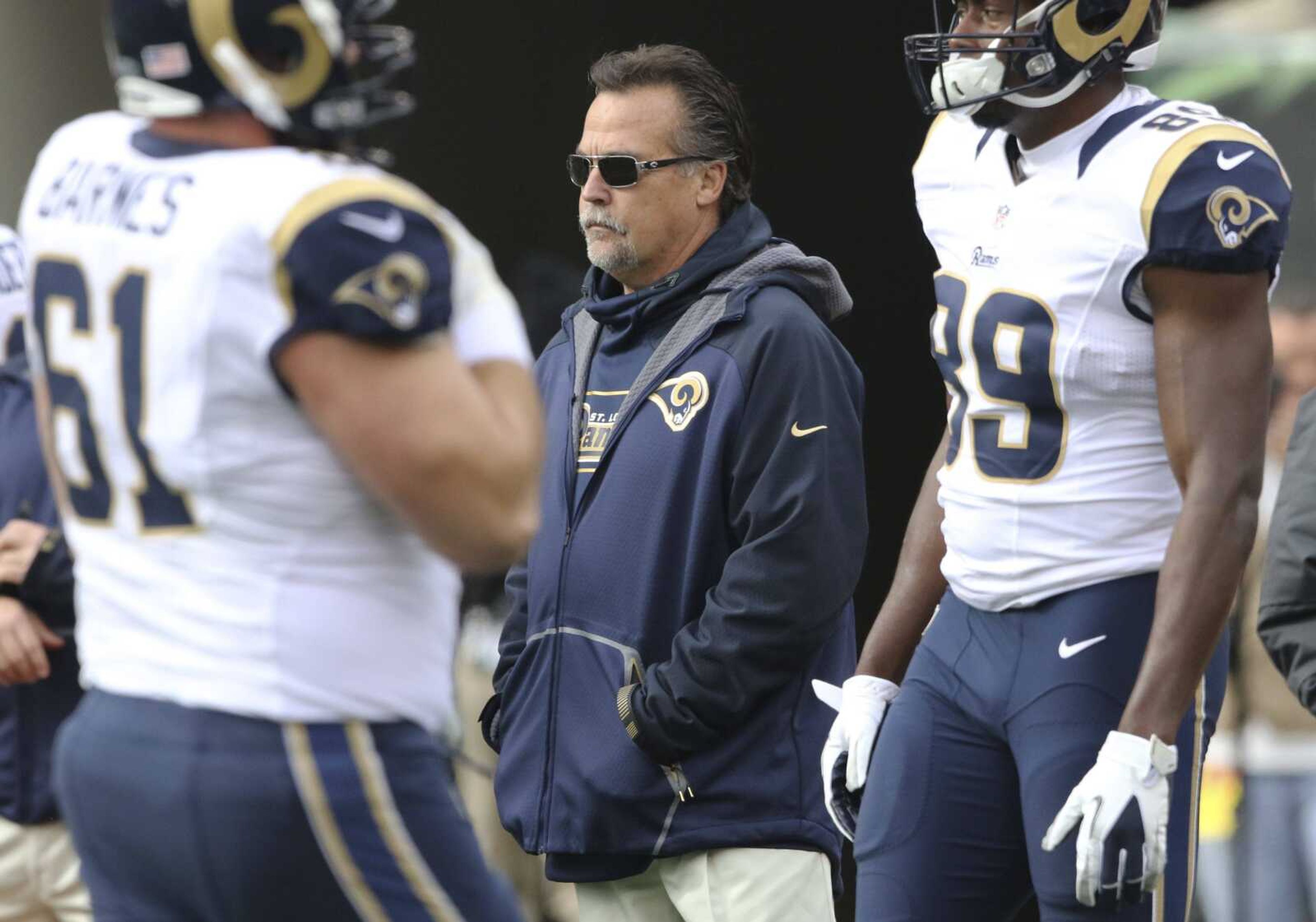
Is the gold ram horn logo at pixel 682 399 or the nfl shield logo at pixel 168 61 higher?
the nfl shield logo at pixel 168 61

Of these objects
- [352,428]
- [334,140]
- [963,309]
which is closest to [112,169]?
[334,140]

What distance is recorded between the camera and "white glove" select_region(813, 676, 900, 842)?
3045mm

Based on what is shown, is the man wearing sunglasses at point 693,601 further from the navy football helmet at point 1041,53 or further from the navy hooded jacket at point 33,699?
the navy hooded jacket at point 33,699

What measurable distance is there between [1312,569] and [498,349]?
62.4 inches

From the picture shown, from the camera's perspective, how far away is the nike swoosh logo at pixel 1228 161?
2676 mm

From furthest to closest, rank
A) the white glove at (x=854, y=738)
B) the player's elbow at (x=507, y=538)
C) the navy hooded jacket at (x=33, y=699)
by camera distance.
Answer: the navy hooded jacket at (x=33, y=699), the white glove at (x=854, y=738), the player's elbow at (x=507, y=538)

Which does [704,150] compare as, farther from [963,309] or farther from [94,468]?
[94,468]

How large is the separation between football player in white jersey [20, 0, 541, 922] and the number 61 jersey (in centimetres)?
95

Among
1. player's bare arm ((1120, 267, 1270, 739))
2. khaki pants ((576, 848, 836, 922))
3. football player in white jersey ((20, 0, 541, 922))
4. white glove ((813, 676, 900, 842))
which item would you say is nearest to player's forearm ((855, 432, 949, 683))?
white glove ((813, 676, 900, 842))

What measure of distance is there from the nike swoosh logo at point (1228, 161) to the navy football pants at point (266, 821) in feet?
4.45

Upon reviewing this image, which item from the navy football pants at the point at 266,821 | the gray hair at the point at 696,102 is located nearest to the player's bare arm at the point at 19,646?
the gray hair at the point at 696,102

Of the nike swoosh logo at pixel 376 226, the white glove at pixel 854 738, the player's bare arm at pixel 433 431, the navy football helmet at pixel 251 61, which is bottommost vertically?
the white glove at pixel 854 738

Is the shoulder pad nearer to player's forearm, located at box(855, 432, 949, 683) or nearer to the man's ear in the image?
player's forearm, located at box(855, 432, 949, 683)

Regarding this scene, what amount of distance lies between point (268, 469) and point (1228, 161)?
1415 millimetres
